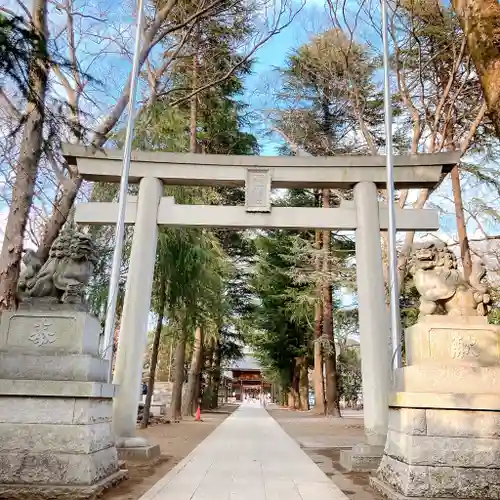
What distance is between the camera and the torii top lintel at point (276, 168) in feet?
26.2

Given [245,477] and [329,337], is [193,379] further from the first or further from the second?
[245,477]

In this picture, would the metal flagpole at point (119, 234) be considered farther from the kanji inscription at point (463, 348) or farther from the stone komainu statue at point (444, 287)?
the kanji inscription at point (463, 348)

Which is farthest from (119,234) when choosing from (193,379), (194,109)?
(193,379)

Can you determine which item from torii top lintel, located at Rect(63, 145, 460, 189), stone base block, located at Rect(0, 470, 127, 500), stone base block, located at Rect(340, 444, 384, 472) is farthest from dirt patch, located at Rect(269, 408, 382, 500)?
torii top lintel, located at Rect(63, 145, 460, 189)

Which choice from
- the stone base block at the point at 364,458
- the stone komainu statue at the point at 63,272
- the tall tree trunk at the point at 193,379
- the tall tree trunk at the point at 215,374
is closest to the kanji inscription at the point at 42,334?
the stone komainu statue at the point at 63,272

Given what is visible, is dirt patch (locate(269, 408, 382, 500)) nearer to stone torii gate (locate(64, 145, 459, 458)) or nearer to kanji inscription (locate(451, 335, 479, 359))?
kanji inscription (locate(451, 335, 479, 359))

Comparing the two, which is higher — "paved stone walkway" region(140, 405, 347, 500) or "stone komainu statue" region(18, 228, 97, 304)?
"stone komainu statue" region(18, 228, 97, 304)

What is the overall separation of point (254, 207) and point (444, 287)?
3.55 m

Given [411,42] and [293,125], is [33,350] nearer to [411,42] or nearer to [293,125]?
[411,42]

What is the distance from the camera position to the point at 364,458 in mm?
6730

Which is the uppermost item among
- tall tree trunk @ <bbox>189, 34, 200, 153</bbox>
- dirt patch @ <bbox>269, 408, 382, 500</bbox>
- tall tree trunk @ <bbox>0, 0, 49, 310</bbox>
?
tall tree trunk @ <bbox>189, 34, 200, 153</bbox>

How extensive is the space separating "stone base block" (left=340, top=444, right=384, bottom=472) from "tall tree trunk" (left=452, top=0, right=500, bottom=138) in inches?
174

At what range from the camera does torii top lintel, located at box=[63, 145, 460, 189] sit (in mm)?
7992

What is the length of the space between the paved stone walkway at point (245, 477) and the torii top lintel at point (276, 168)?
4408 mm
